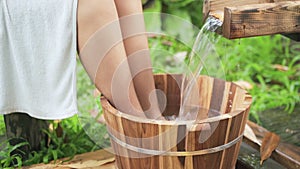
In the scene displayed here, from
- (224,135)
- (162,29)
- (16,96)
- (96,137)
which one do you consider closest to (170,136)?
(224,135)

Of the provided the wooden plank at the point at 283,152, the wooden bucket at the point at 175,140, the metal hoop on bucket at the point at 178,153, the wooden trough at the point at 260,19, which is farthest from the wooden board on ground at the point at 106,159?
the wooden trough at the point at 260,19

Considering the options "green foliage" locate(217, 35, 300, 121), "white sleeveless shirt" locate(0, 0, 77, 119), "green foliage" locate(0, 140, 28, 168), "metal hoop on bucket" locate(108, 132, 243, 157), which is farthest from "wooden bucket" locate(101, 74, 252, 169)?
"green foliage" locate(217, 35, 300, 121)

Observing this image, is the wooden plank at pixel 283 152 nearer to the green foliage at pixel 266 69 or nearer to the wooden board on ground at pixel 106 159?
the wooden board on ground at pixel 106 159

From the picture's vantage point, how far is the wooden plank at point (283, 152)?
165 centimetres

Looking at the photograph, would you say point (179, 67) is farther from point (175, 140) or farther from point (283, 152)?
point (175, 140)

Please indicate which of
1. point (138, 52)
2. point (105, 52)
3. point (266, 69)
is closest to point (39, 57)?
point (105, 52)

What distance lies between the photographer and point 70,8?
1.39 meters

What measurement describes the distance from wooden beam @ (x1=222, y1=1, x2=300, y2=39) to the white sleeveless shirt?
0.45m

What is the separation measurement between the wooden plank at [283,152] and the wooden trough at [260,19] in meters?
0.49

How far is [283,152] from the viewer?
1.73 metres

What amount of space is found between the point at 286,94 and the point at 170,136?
1.27 metres

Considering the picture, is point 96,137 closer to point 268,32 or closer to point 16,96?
point 16,96

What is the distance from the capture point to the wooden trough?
4.34ft

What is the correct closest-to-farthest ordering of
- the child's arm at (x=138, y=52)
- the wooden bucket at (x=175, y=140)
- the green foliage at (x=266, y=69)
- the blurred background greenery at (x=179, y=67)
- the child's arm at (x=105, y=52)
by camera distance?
the wooden bucket at (x=175, y=140) < the child's arm at (x=105, y=52) < the child's arm at (x=138, y=52) < the blurred background greenery at (x=179, y=67) < the green foliage at (x=266, y=69)
